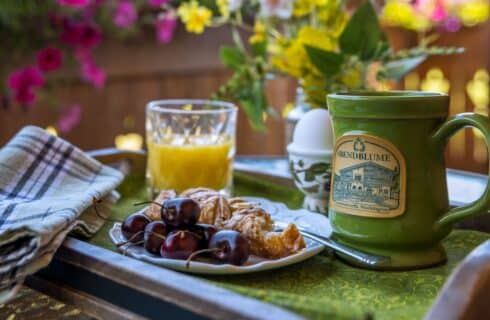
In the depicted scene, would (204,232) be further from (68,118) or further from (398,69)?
(68,118)

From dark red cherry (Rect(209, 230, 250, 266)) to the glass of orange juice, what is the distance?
0.40 m

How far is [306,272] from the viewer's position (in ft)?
2.26

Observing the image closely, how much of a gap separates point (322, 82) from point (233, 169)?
0.22 meters

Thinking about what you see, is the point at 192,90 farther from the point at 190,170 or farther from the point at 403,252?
the point at 403,252

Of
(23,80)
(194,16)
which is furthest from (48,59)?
(194,16)

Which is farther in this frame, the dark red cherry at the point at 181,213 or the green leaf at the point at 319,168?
the green leaf at the point at 319,168

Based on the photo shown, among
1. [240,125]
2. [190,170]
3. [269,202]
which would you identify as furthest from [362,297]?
[240,125]

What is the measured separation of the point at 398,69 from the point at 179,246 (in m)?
0.61

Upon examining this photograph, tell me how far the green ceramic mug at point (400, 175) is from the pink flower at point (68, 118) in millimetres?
1779

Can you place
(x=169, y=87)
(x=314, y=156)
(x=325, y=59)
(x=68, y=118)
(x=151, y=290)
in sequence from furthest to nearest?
(x=169, y=87) < (x=68, y=118) < (x=325, y=59) < (x=314, y=156) < (x=151, y=290)

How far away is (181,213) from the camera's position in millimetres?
705

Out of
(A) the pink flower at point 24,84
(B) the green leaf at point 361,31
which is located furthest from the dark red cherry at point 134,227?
(A) the pink flower at point 24,84

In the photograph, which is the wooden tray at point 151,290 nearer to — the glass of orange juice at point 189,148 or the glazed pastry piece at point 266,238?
the glazed pastry piece at point 266,238

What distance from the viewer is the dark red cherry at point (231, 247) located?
2.15 ft
